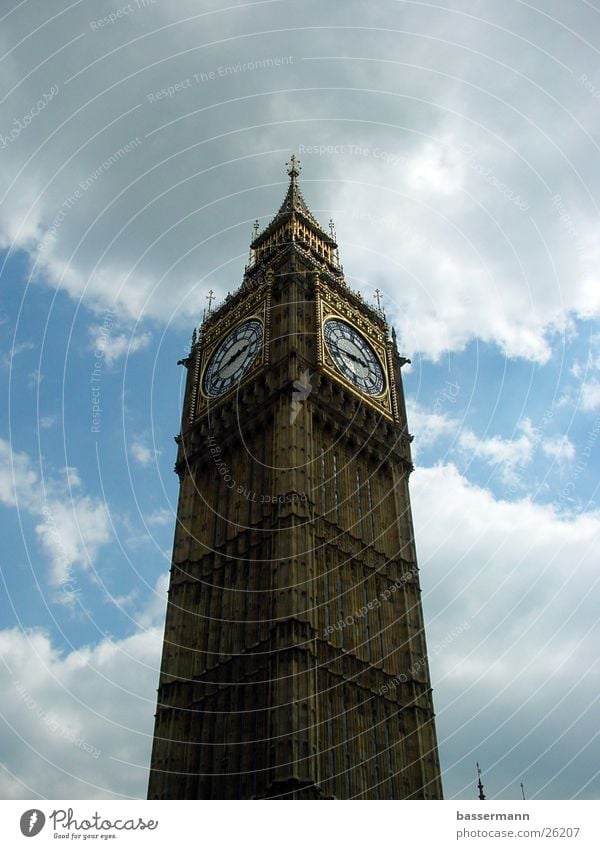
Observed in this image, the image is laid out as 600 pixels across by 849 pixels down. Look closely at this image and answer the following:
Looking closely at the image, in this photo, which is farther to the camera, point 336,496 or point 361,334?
point 361,334

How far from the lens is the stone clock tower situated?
139 ft

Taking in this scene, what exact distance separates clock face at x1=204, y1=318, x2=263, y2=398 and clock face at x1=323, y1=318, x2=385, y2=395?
513 centimetres

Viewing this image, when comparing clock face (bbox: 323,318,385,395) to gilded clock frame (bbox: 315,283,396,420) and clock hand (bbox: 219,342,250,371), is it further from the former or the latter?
clock hand (bbox: 219,342,250,371)

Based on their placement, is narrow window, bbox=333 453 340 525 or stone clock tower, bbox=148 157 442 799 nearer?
stone clock tower, bbox=148 157 442 799

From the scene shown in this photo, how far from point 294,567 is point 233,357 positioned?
21.1m

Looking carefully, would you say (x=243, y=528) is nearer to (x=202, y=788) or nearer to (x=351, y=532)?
(x=351, y=532)

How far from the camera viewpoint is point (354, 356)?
61688mm

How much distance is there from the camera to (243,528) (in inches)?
2026

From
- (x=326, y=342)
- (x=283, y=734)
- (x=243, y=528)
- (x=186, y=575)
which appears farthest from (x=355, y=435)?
(x=283, y=734)

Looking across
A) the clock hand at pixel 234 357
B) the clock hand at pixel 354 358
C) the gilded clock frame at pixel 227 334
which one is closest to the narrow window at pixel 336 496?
the gilded clock frame at pixel 227 334
